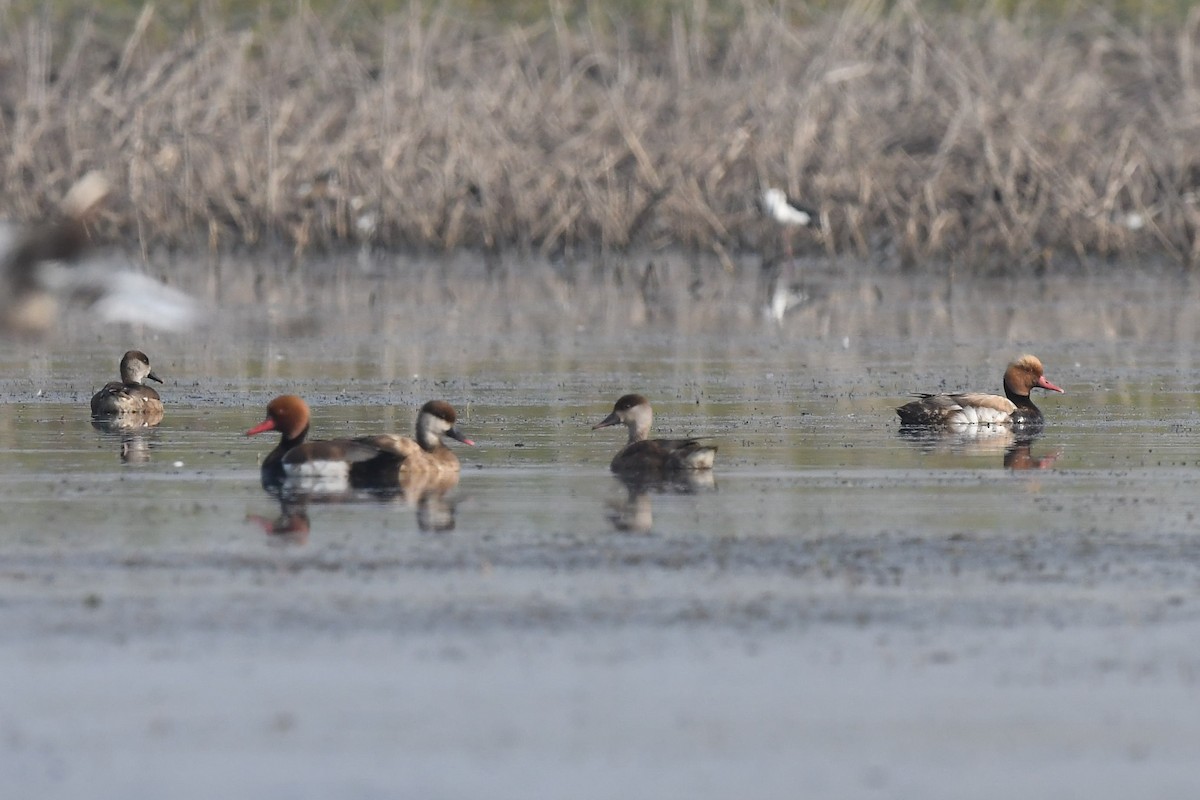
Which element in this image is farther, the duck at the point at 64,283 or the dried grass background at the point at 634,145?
the dried grass background at the point at 634,145

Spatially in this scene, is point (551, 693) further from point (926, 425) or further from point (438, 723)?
point (926, 425)

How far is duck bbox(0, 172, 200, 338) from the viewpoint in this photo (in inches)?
398

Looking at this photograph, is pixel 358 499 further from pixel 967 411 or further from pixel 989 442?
pixel 967 411

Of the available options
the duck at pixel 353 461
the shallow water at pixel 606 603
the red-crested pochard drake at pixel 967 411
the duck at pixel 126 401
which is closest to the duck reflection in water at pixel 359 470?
the duck at pixel 353 461

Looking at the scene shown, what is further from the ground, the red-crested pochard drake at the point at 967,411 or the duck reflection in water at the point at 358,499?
the red-crested pochard drake at the point at 967,411

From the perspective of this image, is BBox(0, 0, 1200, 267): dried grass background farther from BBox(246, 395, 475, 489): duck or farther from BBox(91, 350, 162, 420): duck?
BBox(246, 395, 475, 489): duck

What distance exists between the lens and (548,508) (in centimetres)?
1073

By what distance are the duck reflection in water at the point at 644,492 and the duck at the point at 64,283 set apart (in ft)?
6.35

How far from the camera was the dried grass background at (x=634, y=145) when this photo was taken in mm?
26719

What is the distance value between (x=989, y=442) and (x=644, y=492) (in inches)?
114

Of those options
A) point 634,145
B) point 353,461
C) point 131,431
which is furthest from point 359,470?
point 634,145

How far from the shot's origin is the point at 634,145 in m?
26.4

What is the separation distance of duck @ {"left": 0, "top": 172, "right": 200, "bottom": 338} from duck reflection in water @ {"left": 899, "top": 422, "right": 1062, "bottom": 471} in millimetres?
4465

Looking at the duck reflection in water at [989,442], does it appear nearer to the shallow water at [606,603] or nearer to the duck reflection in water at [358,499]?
the shallow water at [606,603]
